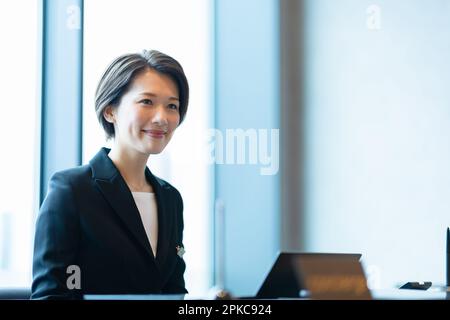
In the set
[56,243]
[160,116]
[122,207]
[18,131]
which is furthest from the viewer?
[18,131]

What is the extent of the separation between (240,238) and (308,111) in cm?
63

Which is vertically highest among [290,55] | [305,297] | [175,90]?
[290,55]

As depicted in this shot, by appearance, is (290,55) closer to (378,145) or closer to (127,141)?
(378,145)

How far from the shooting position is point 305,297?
5.22ft

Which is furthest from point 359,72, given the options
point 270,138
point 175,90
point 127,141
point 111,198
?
point 111,198

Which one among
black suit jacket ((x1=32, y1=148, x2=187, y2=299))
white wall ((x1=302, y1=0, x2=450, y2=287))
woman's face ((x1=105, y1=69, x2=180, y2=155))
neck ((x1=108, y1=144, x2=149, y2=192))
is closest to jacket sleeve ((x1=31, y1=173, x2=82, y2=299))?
black suit jacket ((x1=32, y1=148, x2=187, y2=299))

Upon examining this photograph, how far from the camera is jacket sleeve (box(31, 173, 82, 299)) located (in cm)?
211

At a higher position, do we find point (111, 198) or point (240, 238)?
point (111, 198)

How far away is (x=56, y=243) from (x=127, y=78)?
2.44 ft

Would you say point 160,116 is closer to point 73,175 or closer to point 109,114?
point 109,114

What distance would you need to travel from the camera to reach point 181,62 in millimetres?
2990

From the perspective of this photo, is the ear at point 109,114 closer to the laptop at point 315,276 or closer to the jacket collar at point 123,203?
the jacket collar at point 123,203

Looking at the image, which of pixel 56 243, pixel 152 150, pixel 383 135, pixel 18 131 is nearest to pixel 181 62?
pixel 152 150

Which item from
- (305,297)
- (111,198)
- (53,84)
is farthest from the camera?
(53,84)
